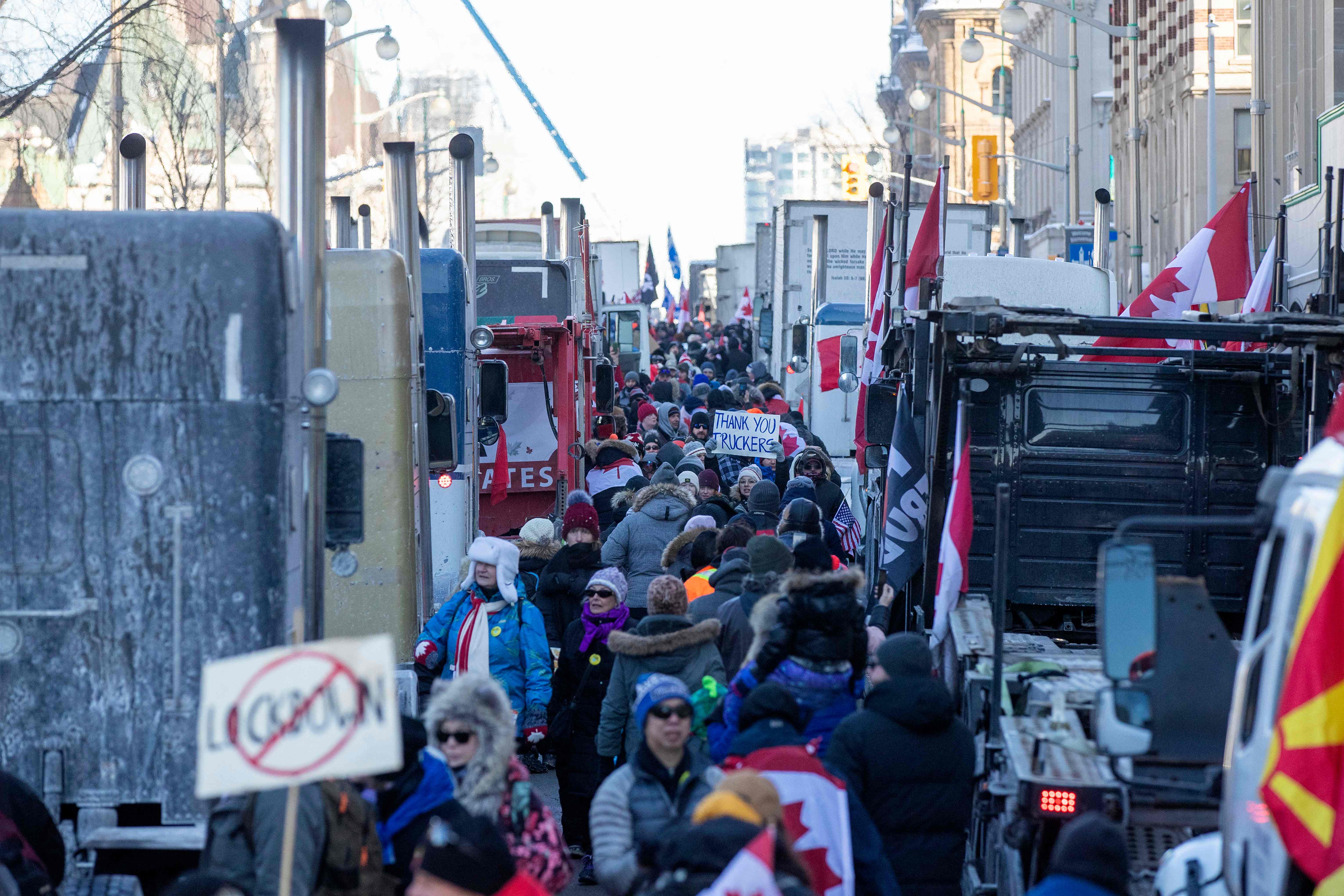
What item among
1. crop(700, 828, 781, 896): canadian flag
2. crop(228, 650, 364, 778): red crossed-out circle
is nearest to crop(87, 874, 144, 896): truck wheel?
crop(228, 650, 364, 778): red crossed-out circle

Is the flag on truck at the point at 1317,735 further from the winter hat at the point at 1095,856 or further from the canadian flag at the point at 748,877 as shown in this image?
the canadian flag at the point at 748,877

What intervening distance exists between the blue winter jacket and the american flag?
5.01 metres

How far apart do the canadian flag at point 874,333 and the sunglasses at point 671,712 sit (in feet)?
24.4

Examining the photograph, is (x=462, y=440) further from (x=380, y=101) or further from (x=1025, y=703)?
(x=380, y=101)

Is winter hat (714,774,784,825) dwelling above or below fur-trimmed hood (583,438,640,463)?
below

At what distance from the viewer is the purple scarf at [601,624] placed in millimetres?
9156

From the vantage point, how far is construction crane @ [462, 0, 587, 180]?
148ft

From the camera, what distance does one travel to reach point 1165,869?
5.41 meters

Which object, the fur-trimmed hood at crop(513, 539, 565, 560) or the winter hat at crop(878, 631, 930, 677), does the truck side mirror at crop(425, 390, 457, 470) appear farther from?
the winter hat at crop(878, 631, 930, 677)

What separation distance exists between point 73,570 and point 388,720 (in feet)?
4.98

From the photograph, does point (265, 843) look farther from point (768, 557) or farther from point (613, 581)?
point (613, 581)

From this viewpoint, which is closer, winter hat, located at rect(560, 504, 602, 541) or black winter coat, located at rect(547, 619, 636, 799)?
black winter coat, located at rect(547, 619, 636, 799)

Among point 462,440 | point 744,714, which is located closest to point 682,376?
point 462,440

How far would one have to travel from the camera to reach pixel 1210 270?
1478cm
